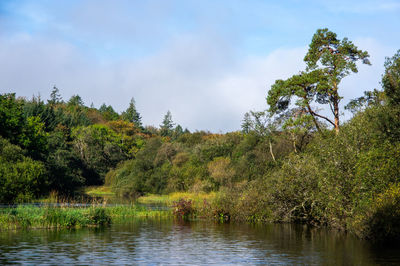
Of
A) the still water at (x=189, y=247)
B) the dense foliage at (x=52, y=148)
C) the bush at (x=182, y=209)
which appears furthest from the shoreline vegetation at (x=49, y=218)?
the dense foliage at (x=52, y=148)

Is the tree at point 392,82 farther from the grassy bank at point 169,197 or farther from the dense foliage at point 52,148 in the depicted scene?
the dense foliage at point 52,148

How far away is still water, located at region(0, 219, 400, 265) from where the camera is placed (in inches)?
817

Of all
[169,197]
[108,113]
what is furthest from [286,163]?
[108,113]

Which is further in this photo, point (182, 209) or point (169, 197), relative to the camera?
point (169, 197)

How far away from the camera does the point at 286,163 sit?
36781 mm

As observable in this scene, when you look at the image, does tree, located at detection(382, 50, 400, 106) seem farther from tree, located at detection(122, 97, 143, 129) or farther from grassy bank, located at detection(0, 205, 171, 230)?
tree, located at detection(122, 97, 143, 129)

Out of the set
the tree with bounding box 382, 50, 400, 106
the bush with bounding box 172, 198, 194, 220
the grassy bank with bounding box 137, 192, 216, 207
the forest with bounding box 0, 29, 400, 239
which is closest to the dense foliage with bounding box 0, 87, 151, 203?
the forest with bounding box 0, 29, 400, 239

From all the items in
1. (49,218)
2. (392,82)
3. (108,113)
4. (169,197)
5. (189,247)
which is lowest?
(189,247)

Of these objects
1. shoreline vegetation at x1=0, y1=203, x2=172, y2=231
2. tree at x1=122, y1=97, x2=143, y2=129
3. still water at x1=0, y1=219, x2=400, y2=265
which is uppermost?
tree at x1=122, y1=97, x2=143, y2=129

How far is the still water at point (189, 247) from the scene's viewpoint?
68.1 ft

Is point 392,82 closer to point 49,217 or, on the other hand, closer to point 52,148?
point 49,217

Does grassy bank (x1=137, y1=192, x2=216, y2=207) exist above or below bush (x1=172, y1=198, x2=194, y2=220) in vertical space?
above

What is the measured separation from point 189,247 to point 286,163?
46.5 ft

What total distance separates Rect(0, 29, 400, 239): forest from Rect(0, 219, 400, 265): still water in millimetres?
2716
